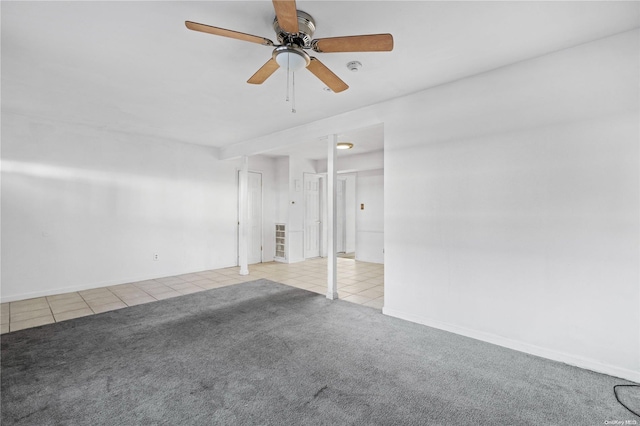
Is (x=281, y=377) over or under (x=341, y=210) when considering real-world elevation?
under

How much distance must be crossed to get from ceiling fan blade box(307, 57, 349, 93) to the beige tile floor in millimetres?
2880

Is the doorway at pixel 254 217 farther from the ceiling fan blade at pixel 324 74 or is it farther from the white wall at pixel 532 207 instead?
the ceiling fan blade at pixel 324 74

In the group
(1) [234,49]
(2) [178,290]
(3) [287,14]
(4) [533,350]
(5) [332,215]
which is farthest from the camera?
(2) [178,290]

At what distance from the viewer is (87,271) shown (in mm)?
4914

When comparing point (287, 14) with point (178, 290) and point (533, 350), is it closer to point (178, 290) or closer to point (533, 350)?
point (533, 350)

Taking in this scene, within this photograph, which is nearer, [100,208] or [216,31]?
[216,31]

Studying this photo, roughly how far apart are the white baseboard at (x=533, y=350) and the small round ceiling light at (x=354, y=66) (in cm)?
282

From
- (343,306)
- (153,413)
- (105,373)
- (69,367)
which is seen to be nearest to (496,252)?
(343,306)

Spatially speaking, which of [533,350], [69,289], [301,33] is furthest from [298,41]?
[69,289]

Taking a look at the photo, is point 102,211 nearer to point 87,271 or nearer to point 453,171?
point 87,271

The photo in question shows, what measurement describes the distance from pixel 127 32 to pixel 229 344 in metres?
2.88

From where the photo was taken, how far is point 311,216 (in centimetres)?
800

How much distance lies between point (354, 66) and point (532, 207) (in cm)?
214

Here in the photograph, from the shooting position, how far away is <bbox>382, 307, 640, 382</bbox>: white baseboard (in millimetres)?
2287
